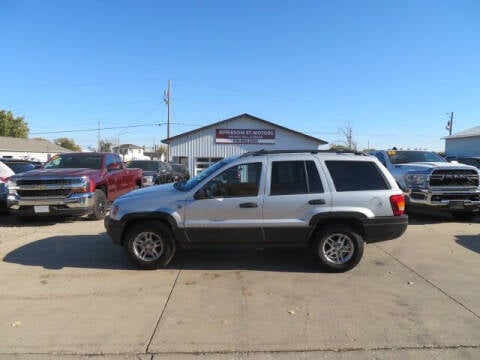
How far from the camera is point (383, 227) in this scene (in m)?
5.63

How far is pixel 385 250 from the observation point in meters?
7.01

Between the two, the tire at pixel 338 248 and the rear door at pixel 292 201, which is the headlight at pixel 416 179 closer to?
the tire at pixel 338 248

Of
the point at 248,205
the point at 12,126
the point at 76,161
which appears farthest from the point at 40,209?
the point at 12,126

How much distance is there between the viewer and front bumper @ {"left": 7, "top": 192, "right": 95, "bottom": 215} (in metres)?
9.05

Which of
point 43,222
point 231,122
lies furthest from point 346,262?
point 231,122

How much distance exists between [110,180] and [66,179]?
169cm

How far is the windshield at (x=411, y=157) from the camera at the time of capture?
11.4 m

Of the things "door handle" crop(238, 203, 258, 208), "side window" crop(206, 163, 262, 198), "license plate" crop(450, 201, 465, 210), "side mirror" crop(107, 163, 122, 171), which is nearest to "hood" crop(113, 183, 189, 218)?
"side window" crop(206, 163, 262, 198)

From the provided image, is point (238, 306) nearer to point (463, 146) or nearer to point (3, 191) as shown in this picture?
point (3, 191)

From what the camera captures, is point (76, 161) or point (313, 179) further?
point (76, 161)

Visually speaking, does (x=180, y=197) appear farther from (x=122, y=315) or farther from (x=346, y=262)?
(x=346, y=262)

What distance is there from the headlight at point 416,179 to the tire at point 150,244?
23.0 ft

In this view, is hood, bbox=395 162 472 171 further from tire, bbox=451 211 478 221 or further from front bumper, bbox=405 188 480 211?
tire, bbox=451 211 478 221

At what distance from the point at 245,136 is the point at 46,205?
2131cm
